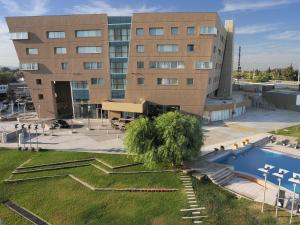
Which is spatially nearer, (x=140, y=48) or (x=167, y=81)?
(x=140, y=48)

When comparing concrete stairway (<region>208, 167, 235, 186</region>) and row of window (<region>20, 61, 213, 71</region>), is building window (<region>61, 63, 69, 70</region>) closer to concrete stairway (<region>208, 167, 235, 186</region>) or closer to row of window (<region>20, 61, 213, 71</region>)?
row of window (<region>20, 61, 213, 71</region>)

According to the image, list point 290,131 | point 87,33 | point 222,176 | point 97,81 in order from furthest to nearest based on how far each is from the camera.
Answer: point 97,81 → point 87,33 → point 290,131 → point 222,176

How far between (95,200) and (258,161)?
21365 millimetres

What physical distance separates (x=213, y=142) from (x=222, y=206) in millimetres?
18218

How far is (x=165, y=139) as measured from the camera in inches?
1037

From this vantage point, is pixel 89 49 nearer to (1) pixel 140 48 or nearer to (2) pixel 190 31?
(1) pixel 140 48

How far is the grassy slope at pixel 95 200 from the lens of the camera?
1959cm

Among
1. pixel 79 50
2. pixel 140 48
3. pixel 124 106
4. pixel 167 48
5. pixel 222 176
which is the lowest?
pixel 222 176

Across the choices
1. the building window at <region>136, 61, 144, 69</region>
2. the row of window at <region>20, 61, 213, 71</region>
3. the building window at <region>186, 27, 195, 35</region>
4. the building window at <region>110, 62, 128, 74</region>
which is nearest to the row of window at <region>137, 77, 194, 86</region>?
the building window at <region>136, 61, 144, 69</region>

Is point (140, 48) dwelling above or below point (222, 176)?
above

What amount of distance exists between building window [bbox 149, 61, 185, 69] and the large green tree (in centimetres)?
2386

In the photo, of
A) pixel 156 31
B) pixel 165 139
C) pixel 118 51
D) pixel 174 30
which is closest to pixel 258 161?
pixel 165 139

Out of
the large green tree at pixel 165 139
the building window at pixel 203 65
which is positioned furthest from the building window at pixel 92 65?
the large green tree at pixel 165 139

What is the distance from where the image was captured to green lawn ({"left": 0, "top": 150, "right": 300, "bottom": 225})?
63.5ft
